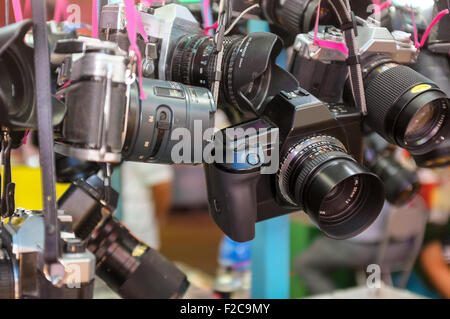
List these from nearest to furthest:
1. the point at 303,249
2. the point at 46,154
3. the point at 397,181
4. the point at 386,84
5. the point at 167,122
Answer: the point at 46,154
the point at 167,122
the point at 386,84
the point at 397,181
the point at 303,249

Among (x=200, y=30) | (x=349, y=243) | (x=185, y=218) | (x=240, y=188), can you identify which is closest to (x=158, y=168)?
(x=349, y=243)

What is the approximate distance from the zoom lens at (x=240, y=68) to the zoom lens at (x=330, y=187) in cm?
10

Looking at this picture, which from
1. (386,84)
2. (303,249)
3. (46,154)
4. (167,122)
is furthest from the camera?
(303,249)

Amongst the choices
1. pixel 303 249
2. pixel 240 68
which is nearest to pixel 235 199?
pixel 240 68

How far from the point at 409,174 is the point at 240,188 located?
1.83ft

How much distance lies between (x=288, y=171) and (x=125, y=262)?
0.30 m

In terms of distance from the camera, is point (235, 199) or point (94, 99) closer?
point (94, 99)

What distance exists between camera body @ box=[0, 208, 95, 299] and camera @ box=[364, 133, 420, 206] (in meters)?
0.69

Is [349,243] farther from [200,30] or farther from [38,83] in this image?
[38,83]

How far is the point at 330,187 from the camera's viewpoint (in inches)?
25.9

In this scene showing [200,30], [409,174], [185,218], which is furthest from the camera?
[185,218]

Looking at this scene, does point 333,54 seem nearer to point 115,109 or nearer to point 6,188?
point 115,109

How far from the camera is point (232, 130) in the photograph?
74cm

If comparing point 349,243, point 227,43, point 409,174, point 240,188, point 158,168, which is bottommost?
point 349,243
